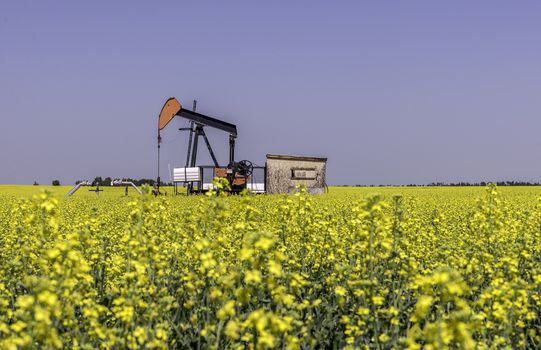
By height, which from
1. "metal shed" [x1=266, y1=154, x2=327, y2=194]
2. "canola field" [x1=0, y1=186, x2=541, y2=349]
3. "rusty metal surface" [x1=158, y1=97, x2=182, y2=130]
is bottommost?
"canola field" [x1=0, y1=186, x2=541, y2=349]

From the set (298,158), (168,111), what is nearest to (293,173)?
(298,158)

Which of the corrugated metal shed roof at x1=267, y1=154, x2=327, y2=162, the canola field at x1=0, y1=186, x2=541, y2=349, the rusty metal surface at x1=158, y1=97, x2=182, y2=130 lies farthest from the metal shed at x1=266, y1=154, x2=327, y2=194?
the canola field at x1=0, y1=186, x2=541, y2=349

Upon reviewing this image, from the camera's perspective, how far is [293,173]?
144 ft

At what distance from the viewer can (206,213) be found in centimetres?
604

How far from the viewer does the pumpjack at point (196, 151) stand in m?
38.4

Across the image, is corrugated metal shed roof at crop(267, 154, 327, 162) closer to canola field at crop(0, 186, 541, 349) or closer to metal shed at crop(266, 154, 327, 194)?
metal shed at crop(266, 154, 327, 194)

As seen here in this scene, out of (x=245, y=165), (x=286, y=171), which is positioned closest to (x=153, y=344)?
(x=245, y=165)

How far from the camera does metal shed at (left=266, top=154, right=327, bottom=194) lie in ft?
139

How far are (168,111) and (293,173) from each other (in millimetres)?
11546

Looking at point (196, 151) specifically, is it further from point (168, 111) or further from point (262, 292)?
point (262, 292)

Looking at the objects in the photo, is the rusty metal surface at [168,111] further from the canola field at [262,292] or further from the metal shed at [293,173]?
the canola field at [262,292]

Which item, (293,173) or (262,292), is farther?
(293,173)

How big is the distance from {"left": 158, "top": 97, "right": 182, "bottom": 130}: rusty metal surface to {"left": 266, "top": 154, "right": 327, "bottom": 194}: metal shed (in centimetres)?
835

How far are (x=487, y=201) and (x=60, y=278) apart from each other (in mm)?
7166
